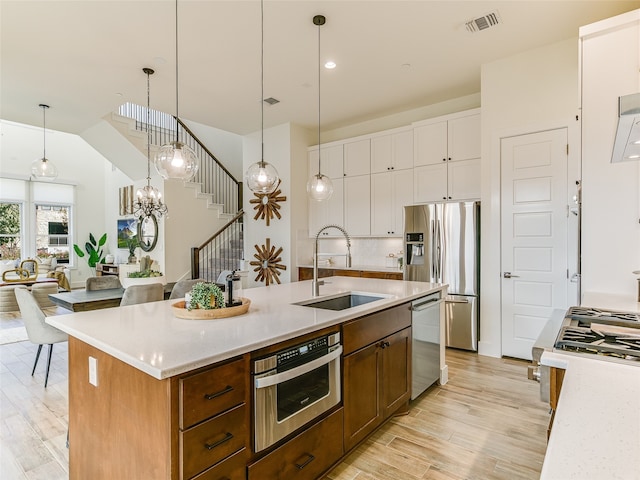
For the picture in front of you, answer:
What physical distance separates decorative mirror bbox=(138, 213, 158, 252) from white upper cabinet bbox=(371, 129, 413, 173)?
4364mm

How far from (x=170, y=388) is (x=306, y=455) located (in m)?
0.92

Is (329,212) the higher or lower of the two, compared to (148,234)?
higher

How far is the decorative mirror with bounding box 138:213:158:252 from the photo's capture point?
6871mm

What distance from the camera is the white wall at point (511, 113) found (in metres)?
3.53

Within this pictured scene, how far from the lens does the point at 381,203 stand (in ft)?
17.5

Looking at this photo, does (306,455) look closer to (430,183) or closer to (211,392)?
(211,392)

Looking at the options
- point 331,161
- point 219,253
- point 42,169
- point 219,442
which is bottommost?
point 219,442

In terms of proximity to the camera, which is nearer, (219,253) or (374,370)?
(374,370)

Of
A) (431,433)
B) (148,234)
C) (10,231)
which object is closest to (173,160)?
(431,433)

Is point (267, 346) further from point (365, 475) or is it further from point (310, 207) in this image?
point (310, 207)

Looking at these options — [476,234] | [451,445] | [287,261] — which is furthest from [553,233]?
[287,261]

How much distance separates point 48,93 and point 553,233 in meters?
6.41

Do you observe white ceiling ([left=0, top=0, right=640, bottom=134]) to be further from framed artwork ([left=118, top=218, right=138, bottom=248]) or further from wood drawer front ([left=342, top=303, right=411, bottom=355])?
framed artwork ([left=118, top=218, right=138, bottom=248])

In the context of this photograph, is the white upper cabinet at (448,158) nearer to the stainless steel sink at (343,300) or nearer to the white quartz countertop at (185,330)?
the stainless steel sink at (343,300)
